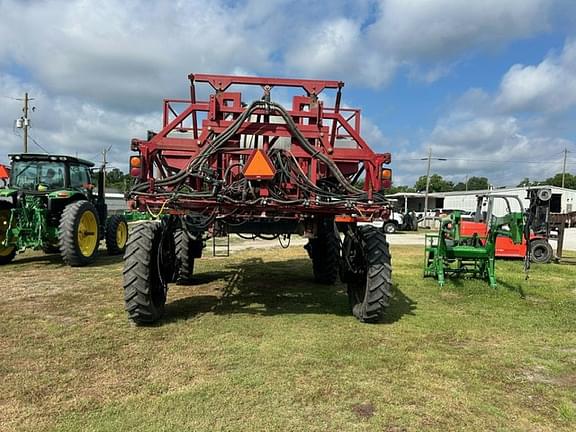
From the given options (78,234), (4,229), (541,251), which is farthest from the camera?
(541,251)

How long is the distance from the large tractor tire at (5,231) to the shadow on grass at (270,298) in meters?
4.35

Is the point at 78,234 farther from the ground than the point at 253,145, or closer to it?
closer to it

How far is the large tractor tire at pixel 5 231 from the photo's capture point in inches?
377

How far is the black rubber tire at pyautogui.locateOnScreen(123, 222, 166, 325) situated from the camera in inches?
184

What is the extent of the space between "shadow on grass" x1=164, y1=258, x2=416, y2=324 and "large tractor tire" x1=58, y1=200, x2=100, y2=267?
2608 millimetres

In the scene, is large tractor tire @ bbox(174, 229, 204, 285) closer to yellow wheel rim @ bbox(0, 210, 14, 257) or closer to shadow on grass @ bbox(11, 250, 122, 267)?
shadow on grass @ bbox(11, 250, 122, 267)

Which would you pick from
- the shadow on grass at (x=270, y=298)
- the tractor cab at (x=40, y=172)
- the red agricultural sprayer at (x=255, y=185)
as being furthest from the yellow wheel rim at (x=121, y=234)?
the red agricultural sprayer at (x=255, y=185)

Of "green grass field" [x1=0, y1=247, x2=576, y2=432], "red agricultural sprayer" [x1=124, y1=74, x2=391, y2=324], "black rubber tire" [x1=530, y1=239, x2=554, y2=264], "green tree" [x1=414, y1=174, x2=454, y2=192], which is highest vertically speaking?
"green tree" [x1=414, y1=174, x2=454, y2=192]

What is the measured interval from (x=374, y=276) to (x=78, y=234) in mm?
6794

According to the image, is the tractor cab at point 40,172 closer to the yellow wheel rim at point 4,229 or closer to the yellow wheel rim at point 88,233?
the yellow wheel rim at point 4,229

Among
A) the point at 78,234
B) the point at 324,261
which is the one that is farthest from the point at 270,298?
the point at 78,234

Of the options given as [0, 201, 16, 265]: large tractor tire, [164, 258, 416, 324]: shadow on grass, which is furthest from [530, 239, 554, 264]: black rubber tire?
[0, 201, 16, 265]: large tractor tire

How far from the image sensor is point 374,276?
4.92 m

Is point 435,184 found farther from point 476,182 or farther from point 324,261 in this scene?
point 324,261
